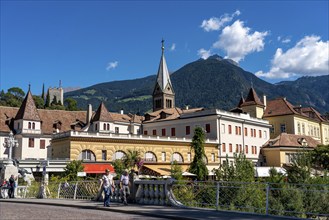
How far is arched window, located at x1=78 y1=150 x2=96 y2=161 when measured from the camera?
48869 millimetres

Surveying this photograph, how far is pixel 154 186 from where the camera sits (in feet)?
55.9

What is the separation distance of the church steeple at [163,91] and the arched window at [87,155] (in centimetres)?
4435

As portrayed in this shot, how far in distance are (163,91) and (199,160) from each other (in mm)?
45735

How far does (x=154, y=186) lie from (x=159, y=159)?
129ft

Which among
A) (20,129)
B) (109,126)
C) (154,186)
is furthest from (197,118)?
(154,186)

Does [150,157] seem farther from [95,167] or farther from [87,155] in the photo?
[87,155]

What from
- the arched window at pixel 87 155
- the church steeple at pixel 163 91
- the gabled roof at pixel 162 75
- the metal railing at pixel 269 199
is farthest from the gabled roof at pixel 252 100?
the metal railing at pixel 269 199

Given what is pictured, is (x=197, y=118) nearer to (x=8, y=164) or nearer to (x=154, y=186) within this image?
(x=8, y=164)

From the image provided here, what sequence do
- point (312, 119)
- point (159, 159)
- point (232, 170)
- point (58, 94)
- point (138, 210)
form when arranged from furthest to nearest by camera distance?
point (58, 94)
point (312, 119)
point (159, 159)
point (232, 170)
point (138, 210)

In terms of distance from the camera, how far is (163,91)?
305ft

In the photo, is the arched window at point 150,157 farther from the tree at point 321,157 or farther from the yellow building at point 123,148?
the tree at point 321,157

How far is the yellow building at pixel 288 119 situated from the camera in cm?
7125

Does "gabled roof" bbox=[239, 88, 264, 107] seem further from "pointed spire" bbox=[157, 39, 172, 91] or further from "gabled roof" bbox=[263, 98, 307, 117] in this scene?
"pointed spire" bbox=[157, 39, 172, 91]

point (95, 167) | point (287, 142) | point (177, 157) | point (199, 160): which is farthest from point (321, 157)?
point (95, 167)
